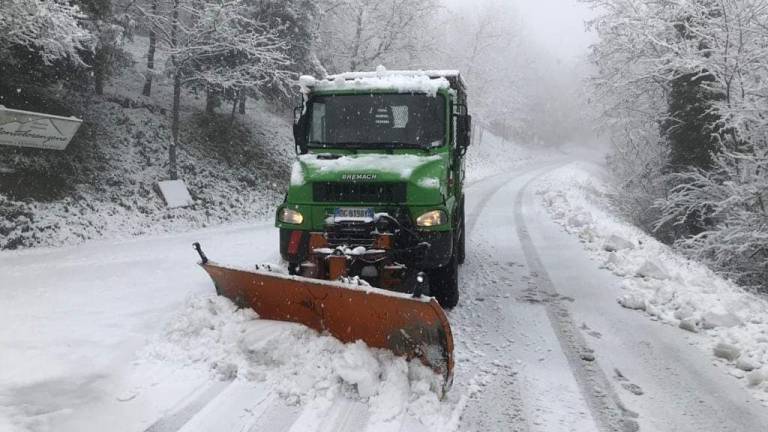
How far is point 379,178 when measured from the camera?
5.18m

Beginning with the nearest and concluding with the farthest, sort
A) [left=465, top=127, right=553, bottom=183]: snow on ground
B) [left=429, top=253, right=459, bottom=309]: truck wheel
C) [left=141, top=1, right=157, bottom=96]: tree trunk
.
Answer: [left=429, top=253, right=459, bottom=309]: truck wheel < [left=141, top=1, right=157, bottom=96]: tree trunk < [left=465, top=127, right=553, bottom=183]: snow on ground

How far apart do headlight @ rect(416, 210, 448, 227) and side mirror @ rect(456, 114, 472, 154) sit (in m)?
1.39

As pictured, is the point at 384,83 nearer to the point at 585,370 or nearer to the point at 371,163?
the point at 371,163

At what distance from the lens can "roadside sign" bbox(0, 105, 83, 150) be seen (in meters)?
8.81

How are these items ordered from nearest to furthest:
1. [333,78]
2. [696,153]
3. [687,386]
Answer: [687,386]
[333,78]
[696,153]

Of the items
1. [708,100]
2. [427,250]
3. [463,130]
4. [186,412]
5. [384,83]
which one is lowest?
[186,412]

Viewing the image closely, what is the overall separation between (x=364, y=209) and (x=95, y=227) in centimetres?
736

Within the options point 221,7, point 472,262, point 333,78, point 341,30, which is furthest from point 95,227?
point 341,30

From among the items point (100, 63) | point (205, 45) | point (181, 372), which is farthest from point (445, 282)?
point (100, 63)

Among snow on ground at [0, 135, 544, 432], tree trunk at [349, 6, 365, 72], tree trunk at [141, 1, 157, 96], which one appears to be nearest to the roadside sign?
snow on ground at [0, 135, 544, 432]

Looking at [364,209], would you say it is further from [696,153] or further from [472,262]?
[696,153]

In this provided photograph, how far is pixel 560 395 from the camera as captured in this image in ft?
13.1

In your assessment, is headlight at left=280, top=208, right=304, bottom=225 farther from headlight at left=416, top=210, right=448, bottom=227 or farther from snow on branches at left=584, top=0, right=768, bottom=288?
snow on branches at left=584, top=0, right=768, bottom=288

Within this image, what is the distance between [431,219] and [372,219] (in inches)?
23.5
